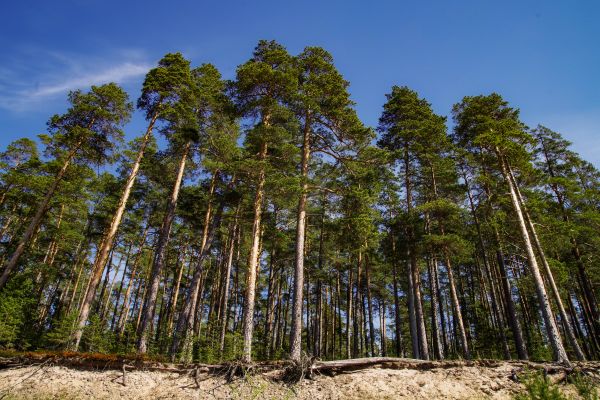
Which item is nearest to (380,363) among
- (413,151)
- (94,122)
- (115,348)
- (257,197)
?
(257,197)

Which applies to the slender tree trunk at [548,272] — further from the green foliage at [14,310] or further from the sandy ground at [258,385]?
the green foliage at [14,310]

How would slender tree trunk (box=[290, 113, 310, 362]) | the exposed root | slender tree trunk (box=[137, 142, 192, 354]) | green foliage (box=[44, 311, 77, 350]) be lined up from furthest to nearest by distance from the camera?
slender tree trunk (box=[137, 142, 192, 354]), green foliage (box=[44, 311, 77, 350]), slender tree trunk (box=[290, 113, 310, 362]), the exposed root

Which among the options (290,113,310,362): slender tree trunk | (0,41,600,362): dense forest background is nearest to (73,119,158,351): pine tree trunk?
(0,41,600,362): dense forest background

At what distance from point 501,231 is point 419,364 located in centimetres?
1110

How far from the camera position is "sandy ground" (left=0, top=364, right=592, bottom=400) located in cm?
730

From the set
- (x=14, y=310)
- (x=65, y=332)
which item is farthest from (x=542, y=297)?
(x=14, y=310)

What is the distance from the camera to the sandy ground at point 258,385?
7.30m

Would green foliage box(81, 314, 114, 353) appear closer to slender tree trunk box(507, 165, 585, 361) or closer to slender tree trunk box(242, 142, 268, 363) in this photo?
slender tree trunk box(242, 142, 268, 363)

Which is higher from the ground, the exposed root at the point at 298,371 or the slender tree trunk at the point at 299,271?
the slender tree trunk at the point at 299,271

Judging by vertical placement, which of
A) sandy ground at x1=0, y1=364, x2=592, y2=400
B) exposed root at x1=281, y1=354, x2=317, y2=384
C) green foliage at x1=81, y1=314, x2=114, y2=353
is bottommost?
sandy ground at x1=0, y1=364, x2=592, y2=400

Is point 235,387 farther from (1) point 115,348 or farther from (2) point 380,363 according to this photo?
(1) point 115,348

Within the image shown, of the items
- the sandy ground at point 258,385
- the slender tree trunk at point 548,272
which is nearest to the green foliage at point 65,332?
the sandy ground at point 258,385

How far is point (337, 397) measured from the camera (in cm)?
729

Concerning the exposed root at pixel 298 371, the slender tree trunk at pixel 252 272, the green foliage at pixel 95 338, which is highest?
the slender tree trunk at pixel 252 272
